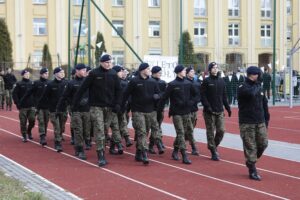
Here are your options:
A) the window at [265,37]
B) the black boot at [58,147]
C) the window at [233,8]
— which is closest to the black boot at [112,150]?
the black boot at [58,147]

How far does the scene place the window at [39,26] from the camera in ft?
176

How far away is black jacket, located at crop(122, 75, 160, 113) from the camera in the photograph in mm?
12344

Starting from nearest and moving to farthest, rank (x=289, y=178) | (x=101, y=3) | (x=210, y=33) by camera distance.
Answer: (x=289, y=178), (x=101, y=3), (x=210, y=33)

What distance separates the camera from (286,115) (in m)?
25.9

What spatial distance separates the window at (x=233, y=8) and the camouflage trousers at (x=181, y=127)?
4820 cm

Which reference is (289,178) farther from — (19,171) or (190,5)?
(190,5)

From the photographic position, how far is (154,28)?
5728 cm

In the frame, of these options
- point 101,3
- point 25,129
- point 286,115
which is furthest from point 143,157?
point 101,3

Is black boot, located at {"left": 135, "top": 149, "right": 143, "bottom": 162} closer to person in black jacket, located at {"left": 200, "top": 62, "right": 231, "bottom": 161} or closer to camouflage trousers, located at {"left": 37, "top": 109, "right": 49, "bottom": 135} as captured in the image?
person in black jacket, located at {"left": 200, "top": 62, "right": 231, "bottom": 161}

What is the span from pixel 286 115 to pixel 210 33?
33.6 metres

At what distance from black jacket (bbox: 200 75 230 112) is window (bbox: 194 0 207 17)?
46177 mm

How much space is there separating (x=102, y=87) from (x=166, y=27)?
45912 millimetres

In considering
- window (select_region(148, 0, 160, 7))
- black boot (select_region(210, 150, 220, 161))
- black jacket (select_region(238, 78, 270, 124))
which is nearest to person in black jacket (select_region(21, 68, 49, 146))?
black boot (select_region(210, 150, 220, 161))

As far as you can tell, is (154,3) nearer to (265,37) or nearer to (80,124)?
(265,37)
